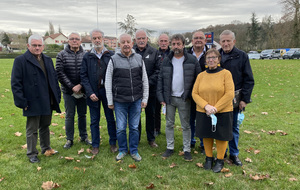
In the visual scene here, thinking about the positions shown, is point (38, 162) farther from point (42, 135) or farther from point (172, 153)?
point (172, 153)

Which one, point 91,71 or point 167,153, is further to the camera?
point 167,153

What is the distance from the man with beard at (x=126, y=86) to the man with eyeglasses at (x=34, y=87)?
3.69 ft

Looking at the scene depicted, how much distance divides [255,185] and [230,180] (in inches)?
14.4

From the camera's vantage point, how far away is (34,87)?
3.97m

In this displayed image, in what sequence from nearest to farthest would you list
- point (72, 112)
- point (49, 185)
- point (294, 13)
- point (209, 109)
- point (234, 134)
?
point (49, 185), point (209, 109), point (234, 134), point (72, 112), point (294, 13)

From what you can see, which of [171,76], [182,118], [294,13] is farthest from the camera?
[294,13]

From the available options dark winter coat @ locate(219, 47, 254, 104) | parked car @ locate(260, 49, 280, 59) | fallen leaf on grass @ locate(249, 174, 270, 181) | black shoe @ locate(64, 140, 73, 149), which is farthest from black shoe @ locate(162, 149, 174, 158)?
parked car @ locate(260, 49, 280, 59)

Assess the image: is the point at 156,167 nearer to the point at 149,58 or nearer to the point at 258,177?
the point at 258,177

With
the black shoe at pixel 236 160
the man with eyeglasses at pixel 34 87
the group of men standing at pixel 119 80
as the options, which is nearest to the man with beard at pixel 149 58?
the group of men standing at pixel 119 80

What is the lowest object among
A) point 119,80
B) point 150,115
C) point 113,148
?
point 113,148

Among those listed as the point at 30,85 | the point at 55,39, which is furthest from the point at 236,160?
the point at 55,39

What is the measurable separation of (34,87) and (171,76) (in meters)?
2.50

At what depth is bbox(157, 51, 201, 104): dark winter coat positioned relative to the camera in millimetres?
4070

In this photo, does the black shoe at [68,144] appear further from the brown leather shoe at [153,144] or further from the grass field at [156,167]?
the brown leather shoe at [153,144]
